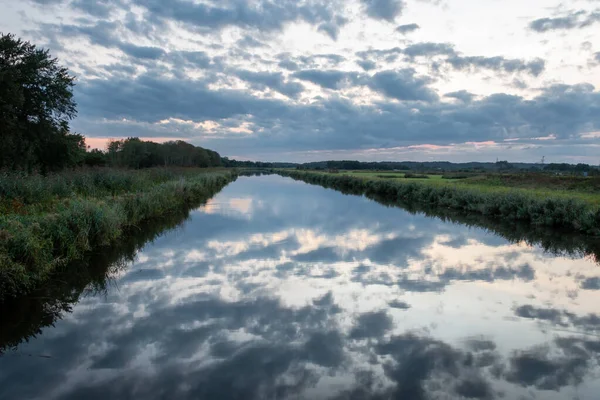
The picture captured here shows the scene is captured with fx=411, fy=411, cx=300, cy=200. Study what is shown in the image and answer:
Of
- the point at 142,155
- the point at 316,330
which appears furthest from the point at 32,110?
the point at 142,155

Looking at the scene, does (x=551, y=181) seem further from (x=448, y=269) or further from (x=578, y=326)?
(x=578, y=326)

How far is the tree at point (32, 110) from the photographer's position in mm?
21816

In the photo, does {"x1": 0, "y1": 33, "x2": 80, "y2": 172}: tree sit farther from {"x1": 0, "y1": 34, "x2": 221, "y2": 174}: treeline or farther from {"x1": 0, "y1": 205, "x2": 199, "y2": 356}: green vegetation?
{"x1": 0, "y1": 205, "x2": 199, "y2": 356}: green vegetation

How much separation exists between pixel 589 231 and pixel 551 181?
60.5ft

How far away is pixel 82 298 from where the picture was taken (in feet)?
23.8

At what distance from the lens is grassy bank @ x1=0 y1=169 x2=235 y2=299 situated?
682 centimetres

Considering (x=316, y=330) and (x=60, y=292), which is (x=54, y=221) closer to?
(x=60, y=292)

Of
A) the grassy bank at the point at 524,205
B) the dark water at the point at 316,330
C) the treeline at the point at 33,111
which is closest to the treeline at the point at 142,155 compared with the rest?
the treeline at the point at 33,111

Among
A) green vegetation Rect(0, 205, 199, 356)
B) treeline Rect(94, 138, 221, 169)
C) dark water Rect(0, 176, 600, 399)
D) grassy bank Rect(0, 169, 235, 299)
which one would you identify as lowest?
dark water Rect(0, 176, 600, 399)

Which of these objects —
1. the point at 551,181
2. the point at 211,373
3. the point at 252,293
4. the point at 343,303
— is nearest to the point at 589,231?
the point at 343,303

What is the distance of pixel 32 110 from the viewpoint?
24531 mm

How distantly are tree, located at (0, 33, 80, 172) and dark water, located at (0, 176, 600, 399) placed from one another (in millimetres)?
16586

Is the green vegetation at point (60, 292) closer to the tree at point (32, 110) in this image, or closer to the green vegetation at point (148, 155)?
the tree at point (32, 110)

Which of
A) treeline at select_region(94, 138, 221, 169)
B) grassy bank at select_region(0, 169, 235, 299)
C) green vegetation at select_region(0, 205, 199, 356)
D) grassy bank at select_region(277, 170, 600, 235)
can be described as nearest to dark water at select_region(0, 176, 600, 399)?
green vegetation at select_region(0, 205, 199, 356)
